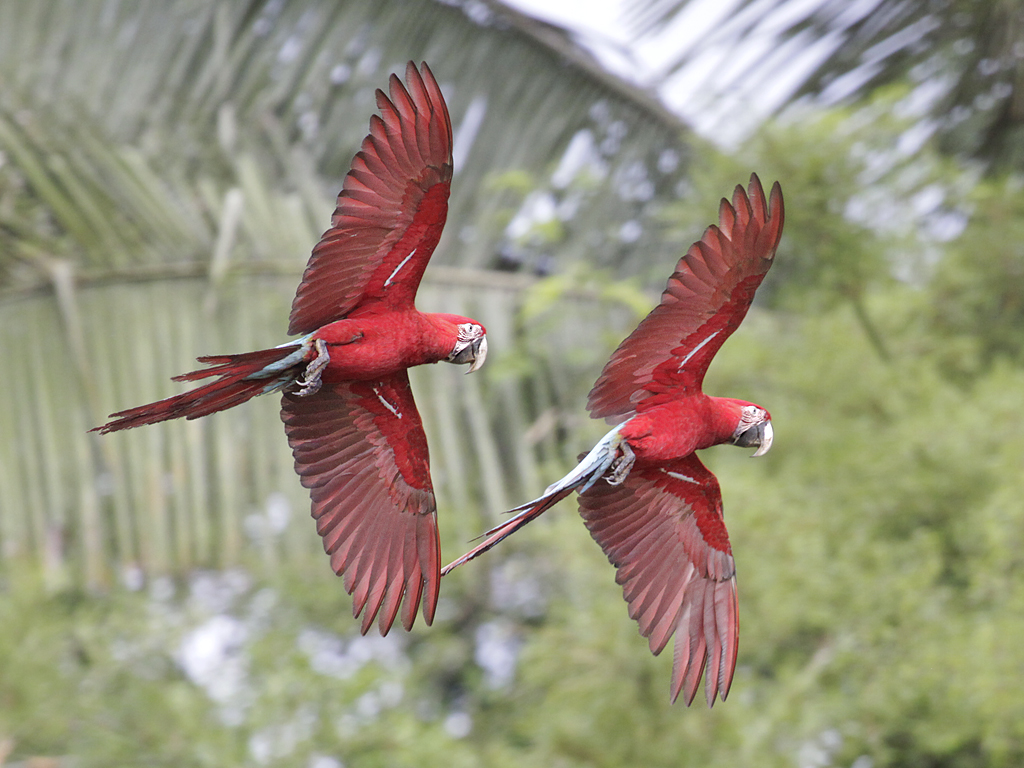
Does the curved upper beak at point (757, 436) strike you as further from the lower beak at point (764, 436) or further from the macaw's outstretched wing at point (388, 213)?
the macaw's outstretched wing at point (388, 213)

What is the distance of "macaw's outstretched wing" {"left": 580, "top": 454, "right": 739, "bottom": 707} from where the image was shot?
2.58m

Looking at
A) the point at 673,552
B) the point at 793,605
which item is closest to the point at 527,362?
the point at 793,605

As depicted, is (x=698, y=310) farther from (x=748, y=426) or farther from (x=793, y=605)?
(x=793, y=605)

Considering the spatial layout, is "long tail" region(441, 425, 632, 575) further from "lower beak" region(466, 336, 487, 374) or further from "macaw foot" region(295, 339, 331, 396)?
"macaw foot" region(295, 339, 331, 396)

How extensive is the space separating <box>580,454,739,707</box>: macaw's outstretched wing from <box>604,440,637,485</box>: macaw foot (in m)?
0.09

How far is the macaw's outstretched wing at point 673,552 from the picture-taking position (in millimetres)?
2582

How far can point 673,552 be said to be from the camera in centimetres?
271

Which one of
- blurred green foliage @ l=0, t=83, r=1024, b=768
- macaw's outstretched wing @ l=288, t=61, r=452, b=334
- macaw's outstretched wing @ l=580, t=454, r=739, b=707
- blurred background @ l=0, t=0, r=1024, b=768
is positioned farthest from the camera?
blurred green foliage @ l=0, t=83, r=1024, b=768

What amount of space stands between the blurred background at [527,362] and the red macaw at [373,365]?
8.40 feet

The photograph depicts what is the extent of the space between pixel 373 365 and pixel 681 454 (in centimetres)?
63

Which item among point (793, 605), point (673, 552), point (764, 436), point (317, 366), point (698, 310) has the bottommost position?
point (793, 605)

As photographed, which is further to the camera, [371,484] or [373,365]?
[371,484]

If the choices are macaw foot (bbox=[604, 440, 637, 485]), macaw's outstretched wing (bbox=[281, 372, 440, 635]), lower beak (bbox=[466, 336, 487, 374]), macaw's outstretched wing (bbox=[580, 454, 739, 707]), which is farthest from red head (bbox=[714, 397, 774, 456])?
macaw's outstretched wing (bbox=[281, 372, 440, 635])

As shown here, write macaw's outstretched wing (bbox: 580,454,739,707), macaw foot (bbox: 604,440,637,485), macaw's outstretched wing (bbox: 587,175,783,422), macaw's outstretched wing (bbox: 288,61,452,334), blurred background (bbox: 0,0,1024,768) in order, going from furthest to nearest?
blurred background (bbox: 0,0,1024,768) < macaw's outstretched wing (bbox: 580,454,739,707) < macaw foot (bbox: 604,440,637,485) < macaw's outstretched wing (bbox: 587,175,783,422) < macaw's outstretched wing (bbox: 288,61,452,334)
